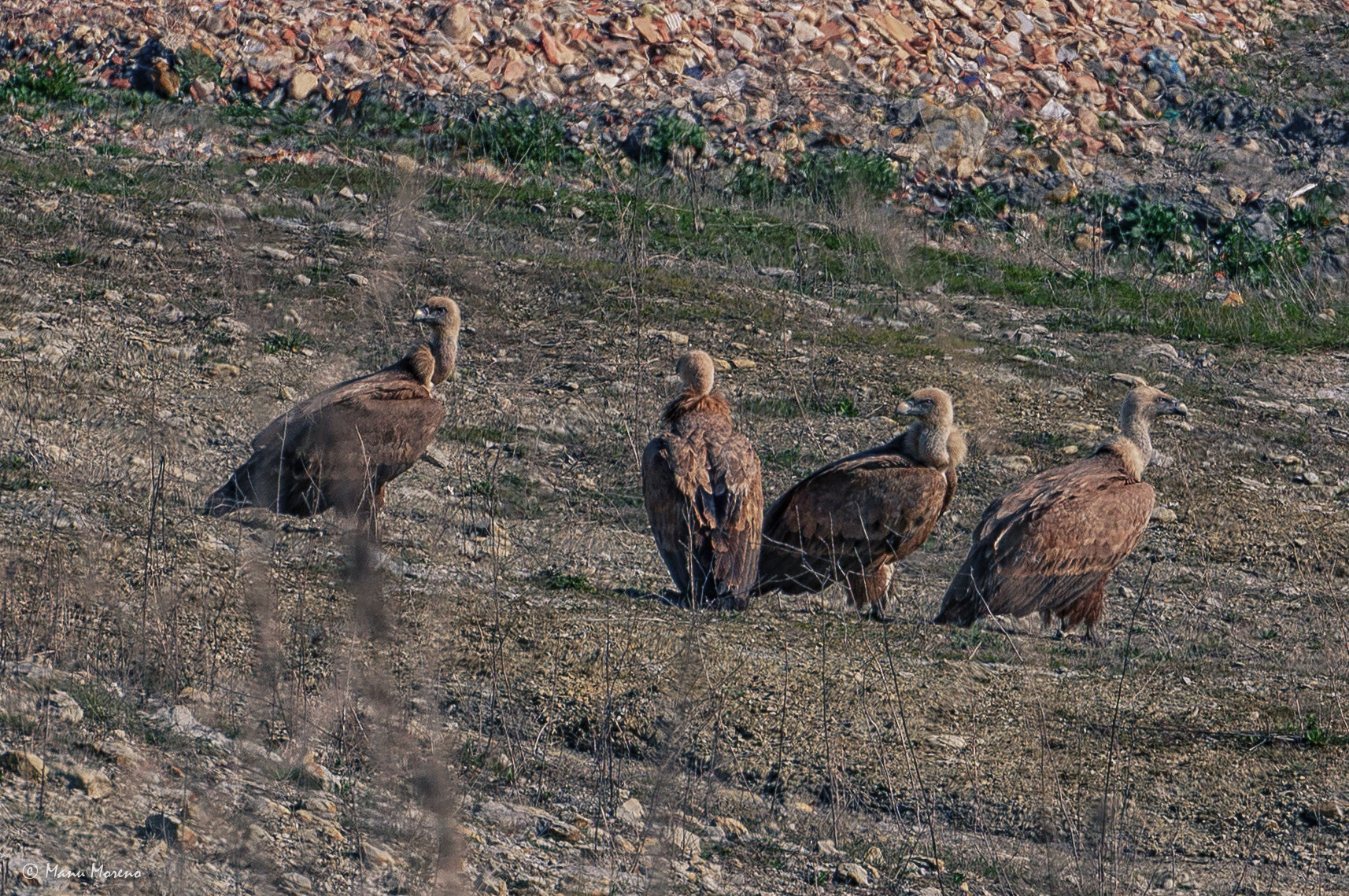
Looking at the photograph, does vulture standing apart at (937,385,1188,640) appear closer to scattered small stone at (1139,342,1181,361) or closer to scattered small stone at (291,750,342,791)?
scattered small stone at (291,750,342,791)

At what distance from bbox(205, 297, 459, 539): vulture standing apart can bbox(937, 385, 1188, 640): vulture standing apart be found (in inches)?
109

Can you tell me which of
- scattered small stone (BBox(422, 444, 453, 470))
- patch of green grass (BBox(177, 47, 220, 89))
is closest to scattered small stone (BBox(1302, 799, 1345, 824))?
scattered small stone (BBox(422, 444, 453, 470))

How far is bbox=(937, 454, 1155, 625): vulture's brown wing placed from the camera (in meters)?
7.34

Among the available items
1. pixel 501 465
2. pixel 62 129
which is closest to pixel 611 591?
pixel 501 465

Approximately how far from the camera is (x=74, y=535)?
249 inches

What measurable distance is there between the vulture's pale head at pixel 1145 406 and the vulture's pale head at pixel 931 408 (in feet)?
4.56

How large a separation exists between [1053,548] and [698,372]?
2080 mm

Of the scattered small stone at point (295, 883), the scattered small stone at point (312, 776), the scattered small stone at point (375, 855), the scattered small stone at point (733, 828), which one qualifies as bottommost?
the scattered small stone at point (733, 828)

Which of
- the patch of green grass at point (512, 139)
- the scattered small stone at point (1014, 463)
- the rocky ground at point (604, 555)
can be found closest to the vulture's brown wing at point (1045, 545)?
the rocky ground at point (604, 555)

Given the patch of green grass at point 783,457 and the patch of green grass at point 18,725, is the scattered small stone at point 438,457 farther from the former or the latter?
the patch of green grass at point 18,725

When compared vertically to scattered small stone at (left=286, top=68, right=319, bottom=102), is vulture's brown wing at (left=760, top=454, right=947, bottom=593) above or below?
below

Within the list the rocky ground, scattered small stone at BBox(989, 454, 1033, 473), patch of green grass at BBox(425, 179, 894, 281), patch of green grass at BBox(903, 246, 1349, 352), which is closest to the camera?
the rocky ground

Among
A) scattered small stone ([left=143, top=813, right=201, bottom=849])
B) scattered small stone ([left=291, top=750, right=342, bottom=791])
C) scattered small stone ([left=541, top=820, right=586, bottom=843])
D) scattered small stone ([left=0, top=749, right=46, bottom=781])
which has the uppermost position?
scattered small stone ([left=0, top=749, right=46, bottom=781])

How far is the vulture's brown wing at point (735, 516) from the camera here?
7180 mm
